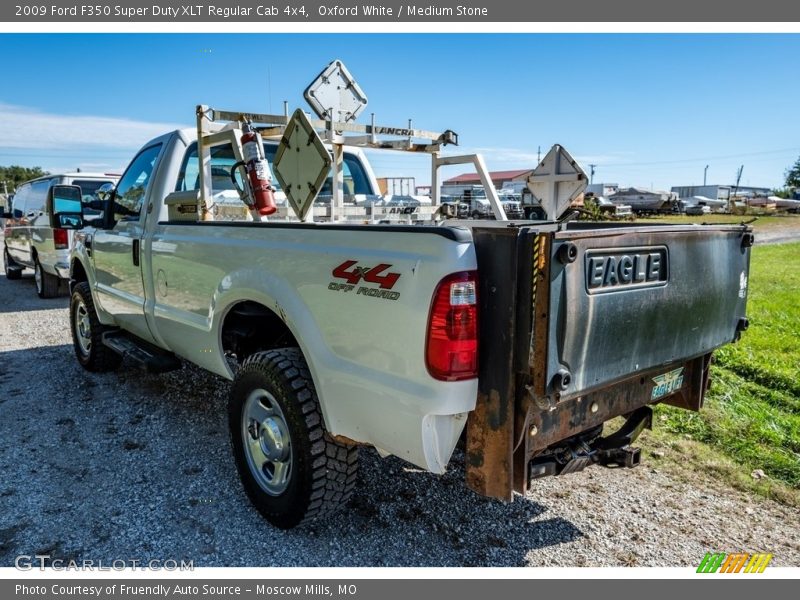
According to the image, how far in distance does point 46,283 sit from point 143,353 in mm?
7331

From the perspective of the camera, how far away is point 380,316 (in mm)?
2408

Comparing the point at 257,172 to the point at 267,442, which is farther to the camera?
the point at 257,172

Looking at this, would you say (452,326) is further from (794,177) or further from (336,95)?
(794,177)

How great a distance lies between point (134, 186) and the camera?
16.1ft

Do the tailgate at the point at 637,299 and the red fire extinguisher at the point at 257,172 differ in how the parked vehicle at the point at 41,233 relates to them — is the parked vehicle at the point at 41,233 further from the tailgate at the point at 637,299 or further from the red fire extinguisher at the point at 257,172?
the tailgate at the point at 637,299

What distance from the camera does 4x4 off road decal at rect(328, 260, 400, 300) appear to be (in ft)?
7.78

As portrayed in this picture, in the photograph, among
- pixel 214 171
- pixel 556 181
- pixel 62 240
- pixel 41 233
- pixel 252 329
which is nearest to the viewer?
pixel 252 329

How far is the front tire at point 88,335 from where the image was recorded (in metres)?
5.59

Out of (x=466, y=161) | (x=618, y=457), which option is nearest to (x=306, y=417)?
(x=618, y=457)

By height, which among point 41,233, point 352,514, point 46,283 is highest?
point 41,233

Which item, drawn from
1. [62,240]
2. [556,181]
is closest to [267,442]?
[556,181]

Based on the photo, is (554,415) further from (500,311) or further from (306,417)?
(306,417)

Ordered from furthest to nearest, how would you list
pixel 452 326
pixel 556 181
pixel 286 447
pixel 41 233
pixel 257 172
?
pixel 41 233
pixel 556 181
pixel 257 172
pixel 286 447
pixel 452 326

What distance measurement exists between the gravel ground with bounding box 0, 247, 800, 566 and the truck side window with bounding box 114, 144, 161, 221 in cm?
173
